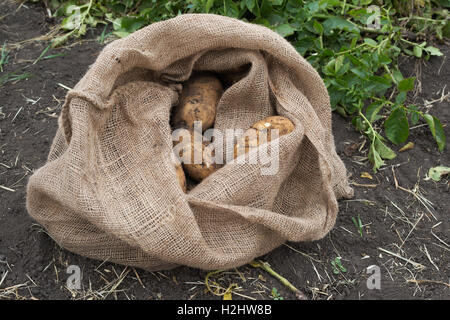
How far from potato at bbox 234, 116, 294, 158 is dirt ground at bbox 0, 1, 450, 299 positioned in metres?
0.41

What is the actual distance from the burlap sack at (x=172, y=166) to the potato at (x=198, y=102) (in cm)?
6

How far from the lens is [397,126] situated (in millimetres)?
2369

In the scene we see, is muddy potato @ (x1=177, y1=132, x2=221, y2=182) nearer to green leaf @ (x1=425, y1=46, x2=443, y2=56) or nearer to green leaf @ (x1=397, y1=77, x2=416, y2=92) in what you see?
green leaf @ (x1=397, y1=77, x2=416, y2=92)

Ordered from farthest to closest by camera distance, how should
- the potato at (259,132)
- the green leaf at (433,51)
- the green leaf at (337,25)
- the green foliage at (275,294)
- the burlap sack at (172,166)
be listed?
1. the green leaf at (433,51)
2. the green leaf at (337,25)
3. the potato at (259,132)
4. the green foliage at (275,294)
5. the burlap sack at (172,166)

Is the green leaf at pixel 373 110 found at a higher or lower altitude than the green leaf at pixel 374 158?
higher

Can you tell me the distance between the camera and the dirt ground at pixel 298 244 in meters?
1.72

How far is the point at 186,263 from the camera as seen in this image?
5.25ft

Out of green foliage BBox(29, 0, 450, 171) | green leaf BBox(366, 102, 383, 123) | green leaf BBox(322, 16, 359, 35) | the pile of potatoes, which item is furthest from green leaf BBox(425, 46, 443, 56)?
the pile of potatoes

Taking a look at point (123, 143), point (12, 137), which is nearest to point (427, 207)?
point (123, 143)

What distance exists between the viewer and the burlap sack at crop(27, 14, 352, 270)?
5.16 ft

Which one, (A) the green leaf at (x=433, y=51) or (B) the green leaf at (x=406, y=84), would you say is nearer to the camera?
(B) the green leaf at (x=406, y=84)

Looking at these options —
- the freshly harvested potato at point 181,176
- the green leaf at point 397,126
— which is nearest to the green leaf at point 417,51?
the green leaf at point 397,126

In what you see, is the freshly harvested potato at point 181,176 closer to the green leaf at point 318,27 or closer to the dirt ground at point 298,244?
the dirt ground at point 298,244

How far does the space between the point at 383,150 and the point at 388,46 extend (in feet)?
1.85
